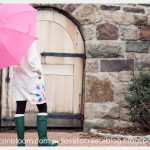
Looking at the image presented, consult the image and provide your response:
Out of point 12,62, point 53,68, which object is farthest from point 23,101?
point 53,68

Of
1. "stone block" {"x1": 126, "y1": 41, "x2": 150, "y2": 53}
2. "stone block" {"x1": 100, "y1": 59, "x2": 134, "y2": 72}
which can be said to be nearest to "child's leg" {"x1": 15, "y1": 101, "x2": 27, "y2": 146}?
"stone block" {"x1": 100, "y1": 59, "x2": 134, "y2": 72}

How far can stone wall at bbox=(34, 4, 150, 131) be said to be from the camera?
532cm

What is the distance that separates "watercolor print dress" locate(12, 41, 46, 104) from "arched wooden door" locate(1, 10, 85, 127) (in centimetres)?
164

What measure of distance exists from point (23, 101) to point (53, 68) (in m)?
1.70

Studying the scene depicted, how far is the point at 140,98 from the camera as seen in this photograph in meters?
4.90

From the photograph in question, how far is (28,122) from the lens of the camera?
17.9ft

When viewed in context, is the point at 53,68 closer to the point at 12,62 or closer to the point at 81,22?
the point at 81,22

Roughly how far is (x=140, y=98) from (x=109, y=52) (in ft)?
3.03

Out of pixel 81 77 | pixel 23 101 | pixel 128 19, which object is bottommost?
pixel 23 101

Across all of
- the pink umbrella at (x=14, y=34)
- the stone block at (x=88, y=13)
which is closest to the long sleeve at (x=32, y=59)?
the pink umbrella at (x=14, y=34)

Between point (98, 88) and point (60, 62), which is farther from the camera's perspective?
point (60, 62)

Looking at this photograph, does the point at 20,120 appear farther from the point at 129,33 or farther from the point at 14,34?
the point at 129,33

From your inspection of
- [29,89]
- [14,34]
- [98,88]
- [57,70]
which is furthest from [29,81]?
[98,88]

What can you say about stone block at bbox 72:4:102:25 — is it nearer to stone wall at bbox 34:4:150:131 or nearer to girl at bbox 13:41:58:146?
stone wall at bbox 34:4:150:131
